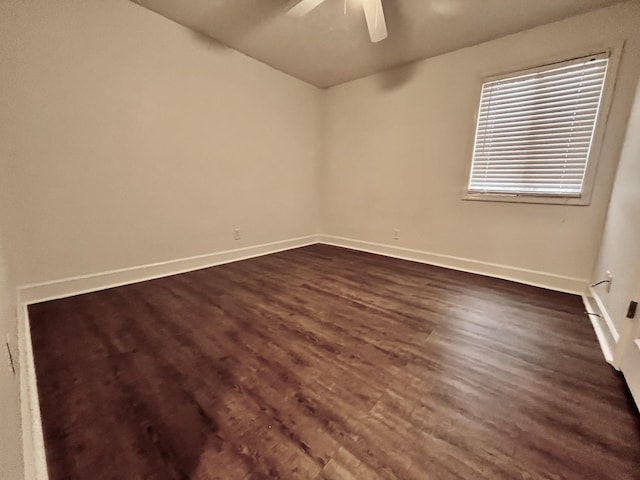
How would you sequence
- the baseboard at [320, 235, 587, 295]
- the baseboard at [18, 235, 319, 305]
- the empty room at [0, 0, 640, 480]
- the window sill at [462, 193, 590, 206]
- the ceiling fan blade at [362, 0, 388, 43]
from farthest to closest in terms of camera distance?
the baseboard at [320, 235, 587, 295]
the window sill at [462, 193, 590, 206]
the baseboard at [18, 235, 319, 305]
the ceiling fan blade at [362, 0, 388, 43]
the empty room at [0, 0, 640, 480]

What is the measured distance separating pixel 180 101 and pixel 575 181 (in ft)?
12.0

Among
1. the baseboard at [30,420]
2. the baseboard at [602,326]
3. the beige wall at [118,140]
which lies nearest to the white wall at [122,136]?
the beige wall at [118,140]

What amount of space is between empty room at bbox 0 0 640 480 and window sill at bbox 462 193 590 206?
0.02 m

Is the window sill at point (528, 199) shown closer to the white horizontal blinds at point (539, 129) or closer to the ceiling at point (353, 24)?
the white horizontal blinds at point (539, 129)

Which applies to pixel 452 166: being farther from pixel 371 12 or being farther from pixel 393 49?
pixel 371 12

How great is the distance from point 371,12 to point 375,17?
0.05 meters

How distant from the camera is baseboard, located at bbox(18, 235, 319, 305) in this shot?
2018 mm

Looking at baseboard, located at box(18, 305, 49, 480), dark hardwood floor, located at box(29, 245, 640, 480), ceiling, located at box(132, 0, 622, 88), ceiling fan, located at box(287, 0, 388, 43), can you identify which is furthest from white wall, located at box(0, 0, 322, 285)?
ceiling fan, located at box(287, 0, 388, 43)

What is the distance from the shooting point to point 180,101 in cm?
256

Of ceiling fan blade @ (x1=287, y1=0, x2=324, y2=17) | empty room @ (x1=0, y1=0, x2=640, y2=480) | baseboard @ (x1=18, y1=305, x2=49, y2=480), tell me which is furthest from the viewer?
ceiling fan blade @ (x1=287, y1=0, x2=324, y2=17)

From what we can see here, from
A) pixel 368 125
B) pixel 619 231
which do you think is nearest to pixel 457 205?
pixel 619 231

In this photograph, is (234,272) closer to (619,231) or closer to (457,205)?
(457,205)

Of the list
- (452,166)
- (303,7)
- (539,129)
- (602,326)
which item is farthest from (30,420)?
(539,129)

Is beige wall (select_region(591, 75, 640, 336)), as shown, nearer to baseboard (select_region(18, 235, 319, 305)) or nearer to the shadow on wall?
the shadow on wall
